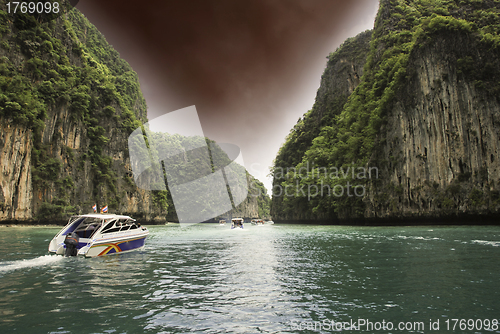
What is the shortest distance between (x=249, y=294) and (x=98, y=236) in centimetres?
1042

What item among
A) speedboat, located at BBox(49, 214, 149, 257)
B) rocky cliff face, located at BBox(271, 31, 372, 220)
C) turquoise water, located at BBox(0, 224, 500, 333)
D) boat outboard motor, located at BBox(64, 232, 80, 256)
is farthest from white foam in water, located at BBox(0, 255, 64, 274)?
rocky cliff face, located at BBox(271, 31, 372, 220)

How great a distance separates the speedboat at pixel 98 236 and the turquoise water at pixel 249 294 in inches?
45.8

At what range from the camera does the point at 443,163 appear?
36969 millimetres

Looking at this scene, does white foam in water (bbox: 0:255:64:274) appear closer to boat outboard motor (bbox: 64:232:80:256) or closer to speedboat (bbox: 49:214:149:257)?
boat outboard motor (bbox: 64:232:80:256)

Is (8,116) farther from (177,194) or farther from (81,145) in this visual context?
(177,194)

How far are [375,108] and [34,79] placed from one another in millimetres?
51990

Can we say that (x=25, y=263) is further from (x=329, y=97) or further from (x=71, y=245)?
(x=329, y=97)

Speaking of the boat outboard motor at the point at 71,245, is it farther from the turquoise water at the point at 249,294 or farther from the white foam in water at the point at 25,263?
the turquoise water at the point at 249,294

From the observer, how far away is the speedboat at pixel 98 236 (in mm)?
15062

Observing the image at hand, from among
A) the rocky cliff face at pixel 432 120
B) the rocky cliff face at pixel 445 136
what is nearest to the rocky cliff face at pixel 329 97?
the rocky cliff face at pixel 432 120

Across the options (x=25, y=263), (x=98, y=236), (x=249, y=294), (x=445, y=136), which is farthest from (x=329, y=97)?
(x=249, y=294)

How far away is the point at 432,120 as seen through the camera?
38.6 meters

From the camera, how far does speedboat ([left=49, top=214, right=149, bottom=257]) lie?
15.1m

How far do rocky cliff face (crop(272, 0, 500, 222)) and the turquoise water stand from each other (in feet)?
84.8
